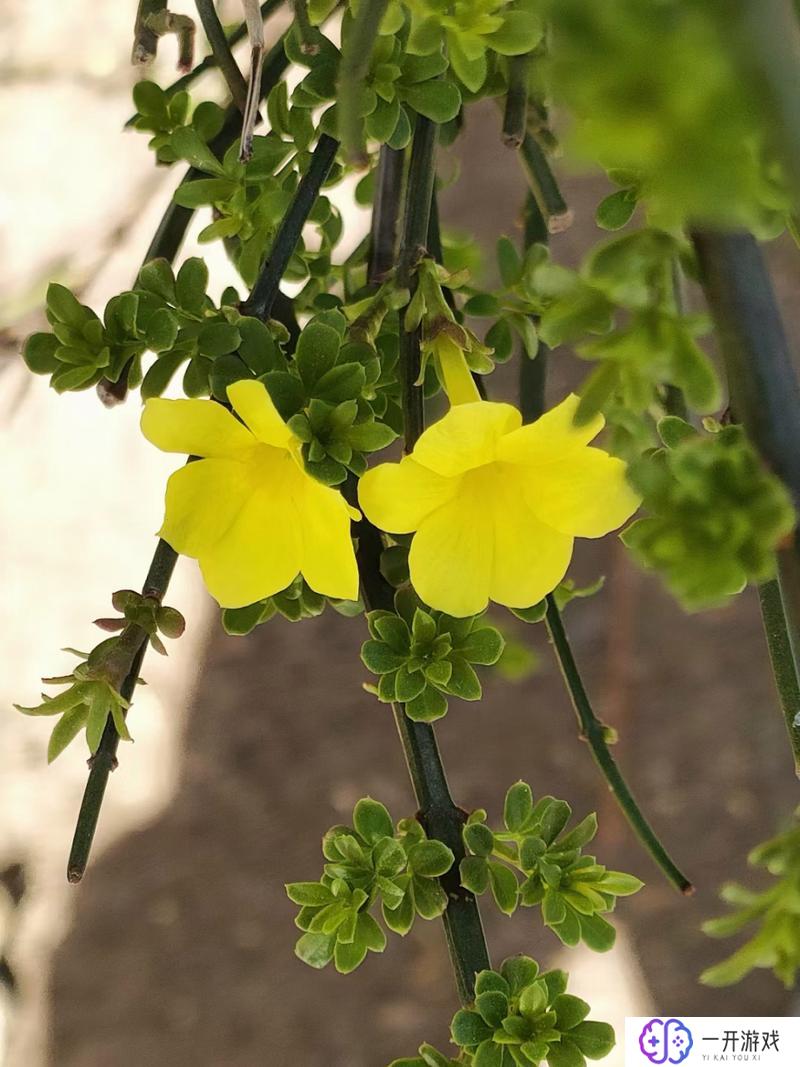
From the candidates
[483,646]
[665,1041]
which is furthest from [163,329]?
[665,1041]

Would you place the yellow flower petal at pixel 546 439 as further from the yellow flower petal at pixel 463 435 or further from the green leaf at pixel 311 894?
the green leaf at pixel 311 894

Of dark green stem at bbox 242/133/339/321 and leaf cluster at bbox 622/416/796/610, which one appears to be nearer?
leaf cluster at bbox 622/416/796/610

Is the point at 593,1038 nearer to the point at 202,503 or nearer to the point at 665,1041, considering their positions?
the point at 202,503

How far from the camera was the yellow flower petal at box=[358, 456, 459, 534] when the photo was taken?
9.5 inches

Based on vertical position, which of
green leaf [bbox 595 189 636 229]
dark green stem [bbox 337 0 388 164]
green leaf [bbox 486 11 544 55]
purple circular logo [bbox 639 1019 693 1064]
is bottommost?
purple circular logo [bbox 639 1019 693 1064]

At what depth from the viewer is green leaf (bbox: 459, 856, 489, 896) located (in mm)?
267

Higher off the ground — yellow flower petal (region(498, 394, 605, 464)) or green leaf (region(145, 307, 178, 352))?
green leaf (region(145, 307, 178, 352))

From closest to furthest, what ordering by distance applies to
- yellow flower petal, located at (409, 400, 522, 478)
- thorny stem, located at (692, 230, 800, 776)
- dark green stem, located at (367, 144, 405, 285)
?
thorny stem, located at (692, 230, 800, 776) < yellow flower petal, located at (409, 400, 522, 478) < dark green stem, located at (367, 144, 405, 285)

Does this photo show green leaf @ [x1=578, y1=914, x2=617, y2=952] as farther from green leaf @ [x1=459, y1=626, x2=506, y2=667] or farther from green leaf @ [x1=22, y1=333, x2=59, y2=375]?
green leaf @ [x1=22, y1=333, x2=59, y2=375]

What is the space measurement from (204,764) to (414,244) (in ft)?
2.58

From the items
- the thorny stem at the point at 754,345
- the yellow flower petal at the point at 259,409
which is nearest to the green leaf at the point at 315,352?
the yellow flower petal at the point at 259,409

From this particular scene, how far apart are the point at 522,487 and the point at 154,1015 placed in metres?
0.86

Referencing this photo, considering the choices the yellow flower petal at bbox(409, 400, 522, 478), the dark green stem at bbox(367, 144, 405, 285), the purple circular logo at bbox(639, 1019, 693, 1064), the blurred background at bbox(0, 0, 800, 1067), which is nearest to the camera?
the yellow flower petal at bbox(409, 400, 522, 478)

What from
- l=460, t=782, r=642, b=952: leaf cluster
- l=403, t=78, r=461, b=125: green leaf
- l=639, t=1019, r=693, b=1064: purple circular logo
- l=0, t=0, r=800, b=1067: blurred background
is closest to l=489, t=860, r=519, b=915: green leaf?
l=460, t=782, r=642, b=952: leaf cluster
